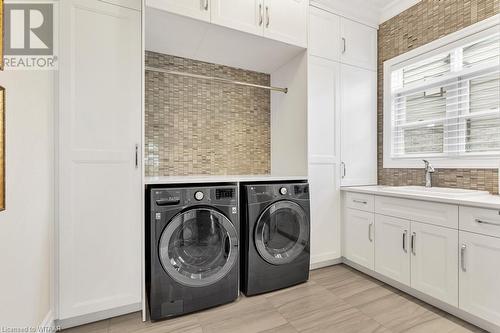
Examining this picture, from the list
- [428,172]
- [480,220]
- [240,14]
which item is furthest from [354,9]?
[480,220]

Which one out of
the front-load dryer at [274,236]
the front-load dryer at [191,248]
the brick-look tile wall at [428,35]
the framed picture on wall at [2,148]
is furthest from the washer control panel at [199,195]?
the brick-look tile wall at [428,35]

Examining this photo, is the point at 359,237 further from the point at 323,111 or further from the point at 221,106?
the point at 221,106

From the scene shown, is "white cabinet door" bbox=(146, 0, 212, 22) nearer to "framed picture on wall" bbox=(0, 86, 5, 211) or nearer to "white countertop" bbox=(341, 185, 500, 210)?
"framed picture on wall" bbox=(0, 86, 5, 211)

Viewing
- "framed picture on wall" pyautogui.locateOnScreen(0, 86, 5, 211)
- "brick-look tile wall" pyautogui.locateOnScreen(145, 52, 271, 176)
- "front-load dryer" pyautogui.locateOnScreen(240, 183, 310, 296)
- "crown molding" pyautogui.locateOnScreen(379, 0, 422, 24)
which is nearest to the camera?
"framed picture on wall" pyautogui.locateOnScreen(0, 86, 5, 211)

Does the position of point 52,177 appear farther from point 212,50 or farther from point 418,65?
point 418,65

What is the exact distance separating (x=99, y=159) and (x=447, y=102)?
9.95 ft

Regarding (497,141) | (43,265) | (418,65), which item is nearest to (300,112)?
(418,65)

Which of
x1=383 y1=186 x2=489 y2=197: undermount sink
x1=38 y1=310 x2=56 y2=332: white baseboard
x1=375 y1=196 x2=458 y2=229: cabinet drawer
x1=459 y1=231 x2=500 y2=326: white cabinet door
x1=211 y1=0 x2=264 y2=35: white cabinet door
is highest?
x1=211 y1=0 x2=264 y2=35: white cabinet door

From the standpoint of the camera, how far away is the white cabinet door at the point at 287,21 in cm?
223

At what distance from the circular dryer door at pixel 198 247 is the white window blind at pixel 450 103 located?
212 cm

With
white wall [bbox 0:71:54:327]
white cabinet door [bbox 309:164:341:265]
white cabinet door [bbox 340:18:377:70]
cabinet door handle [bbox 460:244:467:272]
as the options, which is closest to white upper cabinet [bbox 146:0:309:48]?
white cabinet door [bbox 340:18:377:70]

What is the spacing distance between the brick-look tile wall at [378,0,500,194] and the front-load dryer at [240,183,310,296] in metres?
1.23

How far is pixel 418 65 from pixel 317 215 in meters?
1.88

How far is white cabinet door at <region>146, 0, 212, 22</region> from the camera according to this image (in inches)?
72.3
